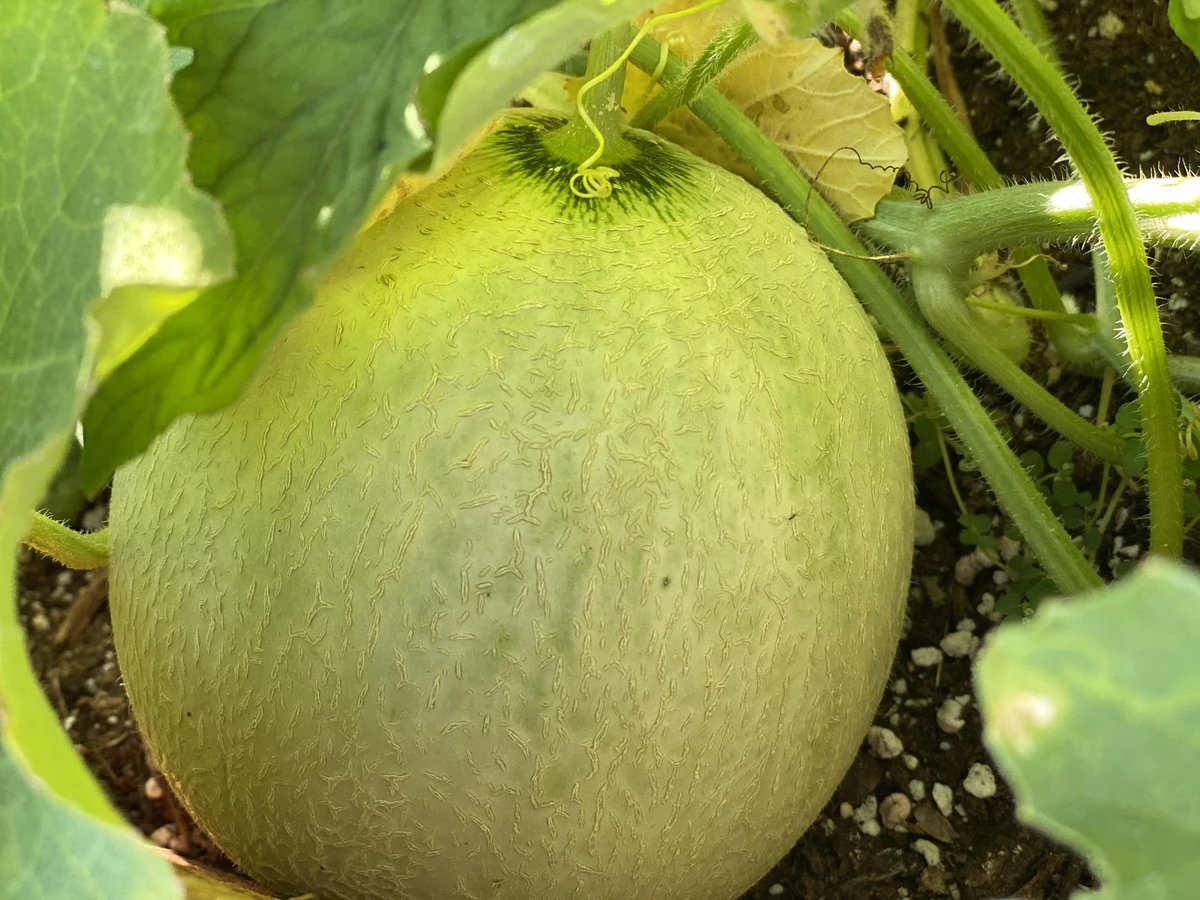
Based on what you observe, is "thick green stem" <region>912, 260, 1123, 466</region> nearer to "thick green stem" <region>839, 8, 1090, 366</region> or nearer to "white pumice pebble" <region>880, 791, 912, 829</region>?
"thick green stem" <region>839, 8, 1090, 366</region>

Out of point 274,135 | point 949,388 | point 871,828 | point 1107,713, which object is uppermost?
point 274,135

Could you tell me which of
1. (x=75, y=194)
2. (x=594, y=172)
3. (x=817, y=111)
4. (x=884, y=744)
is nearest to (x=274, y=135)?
(x=75, y=194)

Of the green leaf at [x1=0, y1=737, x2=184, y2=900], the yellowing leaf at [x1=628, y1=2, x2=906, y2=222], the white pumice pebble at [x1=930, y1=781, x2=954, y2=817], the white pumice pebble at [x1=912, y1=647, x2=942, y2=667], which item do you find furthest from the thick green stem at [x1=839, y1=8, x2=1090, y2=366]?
the green leaf at [x1=0, y1=737, x2=184, y2=900]

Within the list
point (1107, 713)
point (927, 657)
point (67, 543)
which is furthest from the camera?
point (927, 657)

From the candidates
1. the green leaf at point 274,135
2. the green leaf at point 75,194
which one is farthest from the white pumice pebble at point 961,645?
the green leaf at point 75,194

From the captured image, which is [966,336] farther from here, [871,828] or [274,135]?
[274,135]

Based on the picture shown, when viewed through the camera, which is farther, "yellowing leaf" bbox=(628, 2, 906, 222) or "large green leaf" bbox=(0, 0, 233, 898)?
"yellowing leaf" bbox=(628, 2, 906, 222)

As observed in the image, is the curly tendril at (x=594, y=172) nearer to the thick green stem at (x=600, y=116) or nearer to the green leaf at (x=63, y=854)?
the thick green stem at (x=600, y=116)
